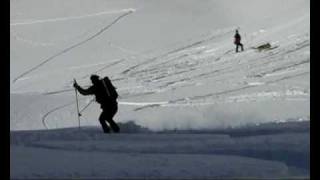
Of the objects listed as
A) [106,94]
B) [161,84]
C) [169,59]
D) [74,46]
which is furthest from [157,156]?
[74,46]

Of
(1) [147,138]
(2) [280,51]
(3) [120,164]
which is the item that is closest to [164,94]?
(2) [280,51]

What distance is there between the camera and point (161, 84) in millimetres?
28094

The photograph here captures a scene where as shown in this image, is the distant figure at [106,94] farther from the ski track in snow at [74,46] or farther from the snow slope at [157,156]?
the ski track in snow at [74,46]

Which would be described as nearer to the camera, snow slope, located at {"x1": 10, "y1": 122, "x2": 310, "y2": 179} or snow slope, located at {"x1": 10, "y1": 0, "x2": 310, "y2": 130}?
snow slope, located at {"x1": 10, "y1": 122, "x2": 310, "y2": 179}

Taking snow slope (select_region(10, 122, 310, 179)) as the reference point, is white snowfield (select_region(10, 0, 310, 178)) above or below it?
above

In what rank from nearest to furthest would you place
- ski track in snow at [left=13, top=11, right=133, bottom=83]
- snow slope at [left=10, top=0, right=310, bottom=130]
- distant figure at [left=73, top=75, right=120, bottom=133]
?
distant figure at [left=73, top=75, right=120, bottom=133] → snow slope at [left=10, top=0, right=310, bottom=130] → ski track in snow at [left=13, top=11, right=133, bottom=83]

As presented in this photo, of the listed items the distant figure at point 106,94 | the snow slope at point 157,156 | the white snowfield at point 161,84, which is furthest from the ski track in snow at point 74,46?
the snow slope at point 157,156

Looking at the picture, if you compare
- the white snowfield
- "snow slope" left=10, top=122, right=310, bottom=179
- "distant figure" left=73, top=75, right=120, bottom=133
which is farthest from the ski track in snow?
"snow slope" left=10, top=122, right=310, bottom=179

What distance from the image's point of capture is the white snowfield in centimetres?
1077

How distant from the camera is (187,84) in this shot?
1080 inches

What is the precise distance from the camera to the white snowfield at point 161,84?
10766 millimetres

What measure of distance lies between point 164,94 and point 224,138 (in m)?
11.9

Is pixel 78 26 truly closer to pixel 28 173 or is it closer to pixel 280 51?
pixel 280 51

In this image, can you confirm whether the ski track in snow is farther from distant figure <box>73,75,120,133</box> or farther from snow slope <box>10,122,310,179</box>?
snow slope <box>10,122,310,179</box>
